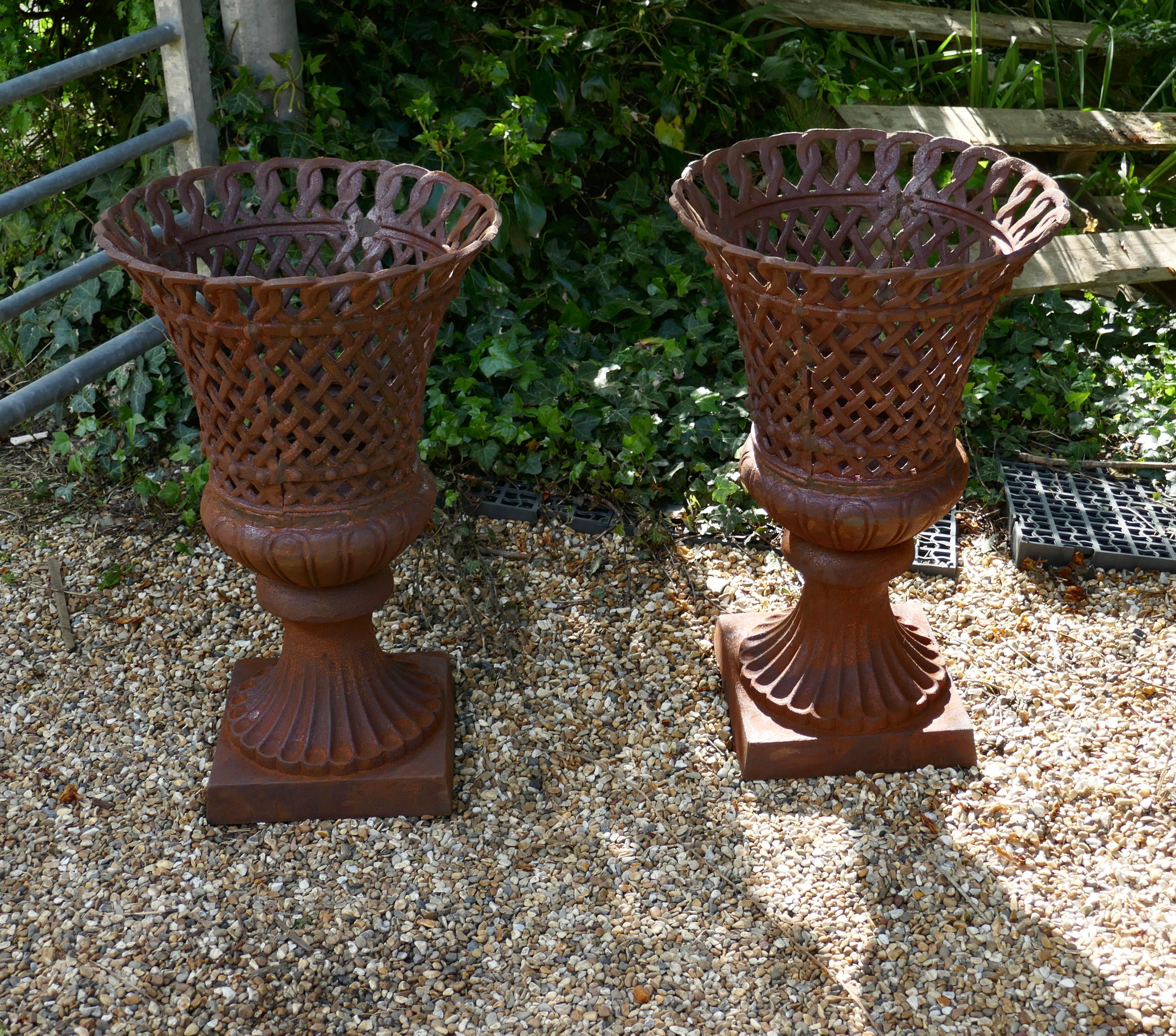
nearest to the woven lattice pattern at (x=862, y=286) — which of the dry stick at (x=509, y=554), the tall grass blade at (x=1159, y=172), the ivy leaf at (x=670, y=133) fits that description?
the dry stick at (x=509, y=554)

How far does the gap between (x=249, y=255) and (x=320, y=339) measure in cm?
53

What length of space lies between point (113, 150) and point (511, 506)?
1.50m

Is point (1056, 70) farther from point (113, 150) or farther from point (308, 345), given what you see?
point (308, 345)

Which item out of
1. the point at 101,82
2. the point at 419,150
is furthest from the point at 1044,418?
the point at 101,82

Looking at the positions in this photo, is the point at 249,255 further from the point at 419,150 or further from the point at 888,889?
the point at 888,889

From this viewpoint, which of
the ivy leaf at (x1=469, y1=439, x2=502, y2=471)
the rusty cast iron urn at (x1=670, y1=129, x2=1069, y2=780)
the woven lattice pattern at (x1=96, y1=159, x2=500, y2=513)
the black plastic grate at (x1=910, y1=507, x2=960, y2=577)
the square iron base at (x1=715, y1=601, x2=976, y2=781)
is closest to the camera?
the woven lattice pattern at (x1=96, y1=159, x2=500, y2=513)

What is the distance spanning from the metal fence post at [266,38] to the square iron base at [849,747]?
231 centimetres

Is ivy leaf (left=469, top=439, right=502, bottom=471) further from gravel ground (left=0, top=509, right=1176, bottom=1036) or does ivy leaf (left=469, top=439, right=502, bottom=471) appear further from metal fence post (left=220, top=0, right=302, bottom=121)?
metal fence post (left=220, top=0, right=302, bottom=121)

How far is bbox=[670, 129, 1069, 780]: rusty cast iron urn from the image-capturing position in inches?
84.4

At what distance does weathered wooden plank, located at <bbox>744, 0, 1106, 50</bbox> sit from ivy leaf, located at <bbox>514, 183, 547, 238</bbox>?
Answer: 4.41 feet

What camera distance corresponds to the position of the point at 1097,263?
4102 millimetres

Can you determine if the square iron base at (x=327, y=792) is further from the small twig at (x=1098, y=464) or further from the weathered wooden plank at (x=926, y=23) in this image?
the weathered wooden plank at (x=926, y=23)

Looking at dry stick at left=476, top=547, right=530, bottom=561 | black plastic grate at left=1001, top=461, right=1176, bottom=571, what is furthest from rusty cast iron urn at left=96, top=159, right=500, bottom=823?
black plastic grate at left=1001, top=461, right=1176, bottom=571

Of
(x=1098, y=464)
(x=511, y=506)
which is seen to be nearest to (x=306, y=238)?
(x=511, y=506)
